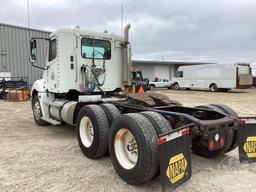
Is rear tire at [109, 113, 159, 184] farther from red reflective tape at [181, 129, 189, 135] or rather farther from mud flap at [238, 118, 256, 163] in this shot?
mud flap at [238, 118, 256, 163]

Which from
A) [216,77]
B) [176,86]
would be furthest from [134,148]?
[176,86]

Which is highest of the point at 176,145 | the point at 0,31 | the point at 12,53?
the point at 0,31

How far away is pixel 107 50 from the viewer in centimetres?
707

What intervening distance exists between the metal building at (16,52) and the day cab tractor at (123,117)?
1363 cm

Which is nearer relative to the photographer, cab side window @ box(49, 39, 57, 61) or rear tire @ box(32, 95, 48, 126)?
cab side window @ box(49, 39, 57, 61)

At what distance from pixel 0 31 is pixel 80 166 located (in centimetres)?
1876

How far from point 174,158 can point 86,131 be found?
2.41 meters

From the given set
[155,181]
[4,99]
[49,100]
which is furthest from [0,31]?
[155,181]

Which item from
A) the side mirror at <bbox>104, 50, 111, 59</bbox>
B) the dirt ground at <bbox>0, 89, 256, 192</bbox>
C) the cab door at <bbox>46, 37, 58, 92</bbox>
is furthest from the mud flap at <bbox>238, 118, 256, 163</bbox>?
the cab door at <bbox>46, 37, 58, 92</bbox>

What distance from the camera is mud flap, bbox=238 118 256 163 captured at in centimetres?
418

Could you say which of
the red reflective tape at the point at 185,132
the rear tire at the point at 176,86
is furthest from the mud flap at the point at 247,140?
the rear tire at the point at 176,86

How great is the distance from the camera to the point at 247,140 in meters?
4.23

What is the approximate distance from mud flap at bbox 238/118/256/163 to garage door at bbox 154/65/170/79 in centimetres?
3936

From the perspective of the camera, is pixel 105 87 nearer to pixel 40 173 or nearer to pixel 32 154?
pixel 32 154
